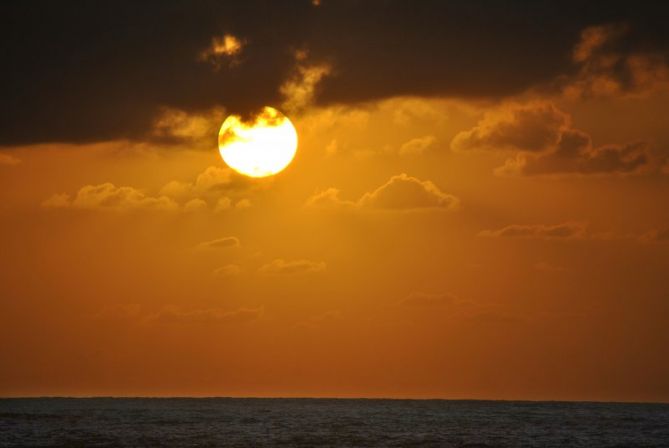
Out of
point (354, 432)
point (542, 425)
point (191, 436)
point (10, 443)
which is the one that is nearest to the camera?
point (10, 443)

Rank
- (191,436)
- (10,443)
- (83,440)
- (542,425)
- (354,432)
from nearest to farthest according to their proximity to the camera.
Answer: (10,443) → (83,440) → (191,436) → (354,432) → (542,425)

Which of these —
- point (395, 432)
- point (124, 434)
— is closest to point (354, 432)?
point (395, 432)

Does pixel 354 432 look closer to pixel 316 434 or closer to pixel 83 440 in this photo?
pixel 316 434

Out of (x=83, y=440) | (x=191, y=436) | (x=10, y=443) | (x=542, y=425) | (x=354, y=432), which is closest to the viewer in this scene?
(x=10, y=443)

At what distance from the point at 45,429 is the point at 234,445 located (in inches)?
1614

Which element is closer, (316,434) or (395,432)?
(316,434)

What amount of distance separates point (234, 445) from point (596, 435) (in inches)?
2124

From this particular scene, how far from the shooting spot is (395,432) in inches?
5384

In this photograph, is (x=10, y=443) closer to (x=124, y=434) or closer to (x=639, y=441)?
(x=124, y=434)

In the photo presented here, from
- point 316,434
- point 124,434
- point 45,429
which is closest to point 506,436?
point 316,434

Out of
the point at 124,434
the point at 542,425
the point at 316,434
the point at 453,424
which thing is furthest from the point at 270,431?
the point at 542,425

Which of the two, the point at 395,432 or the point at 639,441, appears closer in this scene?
the point at 639,441

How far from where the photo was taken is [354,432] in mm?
135250

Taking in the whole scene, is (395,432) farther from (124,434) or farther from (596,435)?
(124,434)
